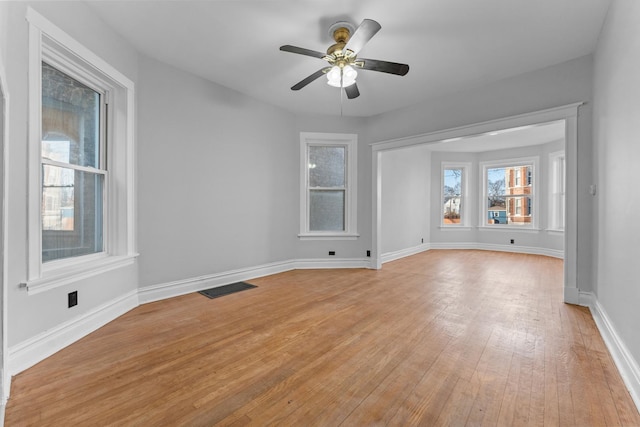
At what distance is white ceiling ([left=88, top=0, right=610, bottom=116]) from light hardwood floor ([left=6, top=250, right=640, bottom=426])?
2.68 metres

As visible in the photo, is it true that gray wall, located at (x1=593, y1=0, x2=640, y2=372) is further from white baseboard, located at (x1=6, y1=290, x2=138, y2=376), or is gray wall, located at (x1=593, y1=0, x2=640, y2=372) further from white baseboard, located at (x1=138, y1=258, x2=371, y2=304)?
white baseboard, located at (x1=6, y1=290, x2=138, y2=376)

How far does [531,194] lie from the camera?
6758mm

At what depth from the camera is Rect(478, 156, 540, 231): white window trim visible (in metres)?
6.63

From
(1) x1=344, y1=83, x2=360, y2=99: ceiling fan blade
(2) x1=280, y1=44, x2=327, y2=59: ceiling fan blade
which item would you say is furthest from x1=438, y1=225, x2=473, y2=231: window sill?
(2) x1=280, y1=44, x2=327, y2=59: ceiling fan blade

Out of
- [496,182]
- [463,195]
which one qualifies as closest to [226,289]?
[463,195]

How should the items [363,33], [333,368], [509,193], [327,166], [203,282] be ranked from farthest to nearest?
[509,193] → [327,166] → [203,282] → [363,33] → [333,368]

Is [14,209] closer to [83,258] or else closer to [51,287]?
[51,287]

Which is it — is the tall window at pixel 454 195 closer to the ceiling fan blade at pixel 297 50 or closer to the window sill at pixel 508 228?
the window sill at pixel 508 228

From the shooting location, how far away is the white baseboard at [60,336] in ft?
5.78

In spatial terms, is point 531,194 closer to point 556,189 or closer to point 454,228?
point 556,189

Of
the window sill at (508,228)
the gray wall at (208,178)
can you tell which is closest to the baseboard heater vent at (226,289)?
the gray wall at (208,178)

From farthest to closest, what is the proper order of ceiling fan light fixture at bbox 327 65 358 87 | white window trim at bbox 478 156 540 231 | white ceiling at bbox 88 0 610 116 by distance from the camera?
white window trim at bbox 478 156 540 231
ceiling fan light fixture at bbox 327 65 358 87
white ceiling at bbox 88 0 610 116

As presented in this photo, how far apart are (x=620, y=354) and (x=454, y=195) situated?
20.2ft

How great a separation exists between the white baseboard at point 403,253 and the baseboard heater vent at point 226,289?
2.67 meters
